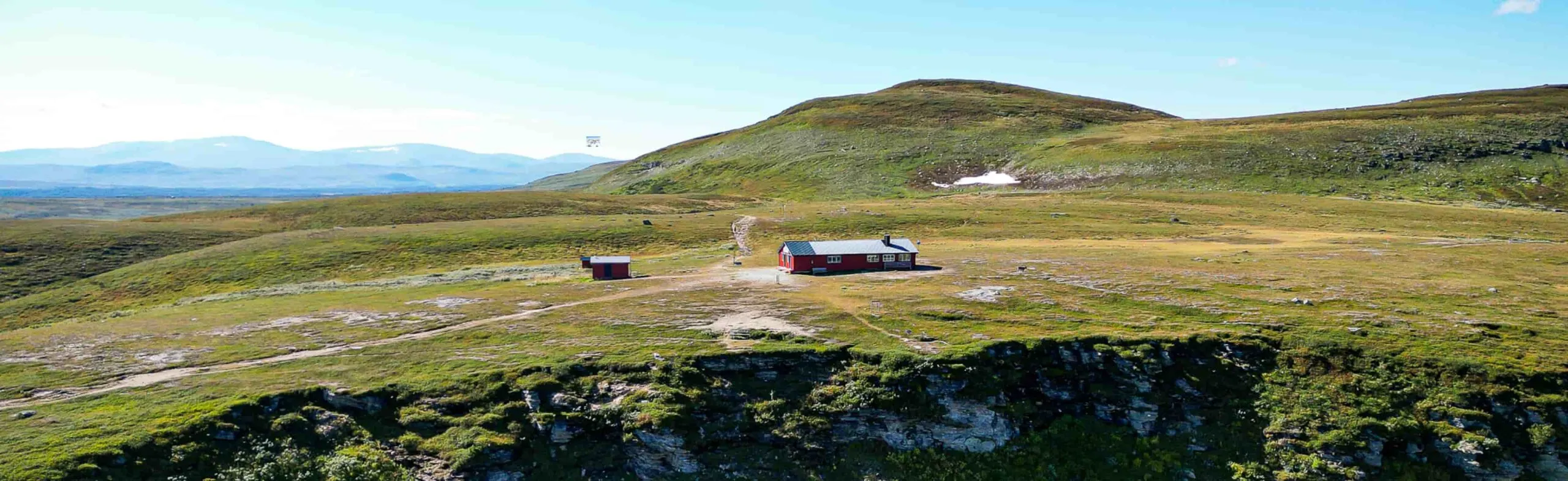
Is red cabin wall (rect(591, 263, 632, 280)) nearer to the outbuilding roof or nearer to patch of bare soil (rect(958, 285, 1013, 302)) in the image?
the outbuilding roof

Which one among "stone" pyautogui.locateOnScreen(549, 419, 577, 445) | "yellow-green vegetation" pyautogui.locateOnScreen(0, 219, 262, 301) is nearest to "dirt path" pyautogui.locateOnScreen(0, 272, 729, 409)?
"stone" pyautogui.locateOnScreen(549, 419, 577, 445)

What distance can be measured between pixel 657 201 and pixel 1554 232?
437ft

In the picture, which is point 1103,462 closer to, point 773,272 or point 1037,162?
point 773,272

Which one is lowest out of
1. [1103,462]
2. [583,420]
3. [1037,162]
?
[1103,462]

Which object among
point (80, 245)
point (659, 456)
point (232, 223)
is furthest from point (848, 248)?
point (232, 223)

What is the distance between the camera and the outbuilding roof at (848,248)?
83.4m

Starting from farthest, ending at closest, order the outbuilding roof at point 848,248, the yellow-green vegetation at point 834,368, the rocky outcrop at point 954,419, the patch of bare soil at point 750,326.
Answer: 1. the outbuilding roof at point 848,248
2. the patch of bare soil at point 750,326
3. the yellow-green vegetation at point 834,368
4. the rocky outcrop at point 954,419

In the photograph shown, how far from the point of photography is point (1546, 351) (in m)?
47.9

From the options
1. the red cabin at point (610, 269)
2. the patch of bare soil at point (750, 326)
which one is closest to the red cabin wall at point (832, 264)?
the red cabin at point (610, 269)

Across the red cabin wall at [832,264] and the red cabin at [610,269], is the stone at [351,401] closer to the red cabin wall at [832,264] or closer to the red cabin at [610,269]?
the red cabin at [610,269]

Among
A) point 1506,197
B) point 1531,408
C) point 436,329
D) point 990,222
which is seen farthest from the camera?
point 1506,197

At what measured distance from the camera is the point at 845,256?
8425cm

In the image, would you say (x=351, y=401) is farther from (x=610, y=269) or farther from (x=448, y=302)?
(x=610, y=269)

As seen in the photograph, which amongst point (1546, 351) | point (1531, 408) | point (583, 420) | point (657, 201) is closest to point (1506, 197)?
point (1546, 351)
